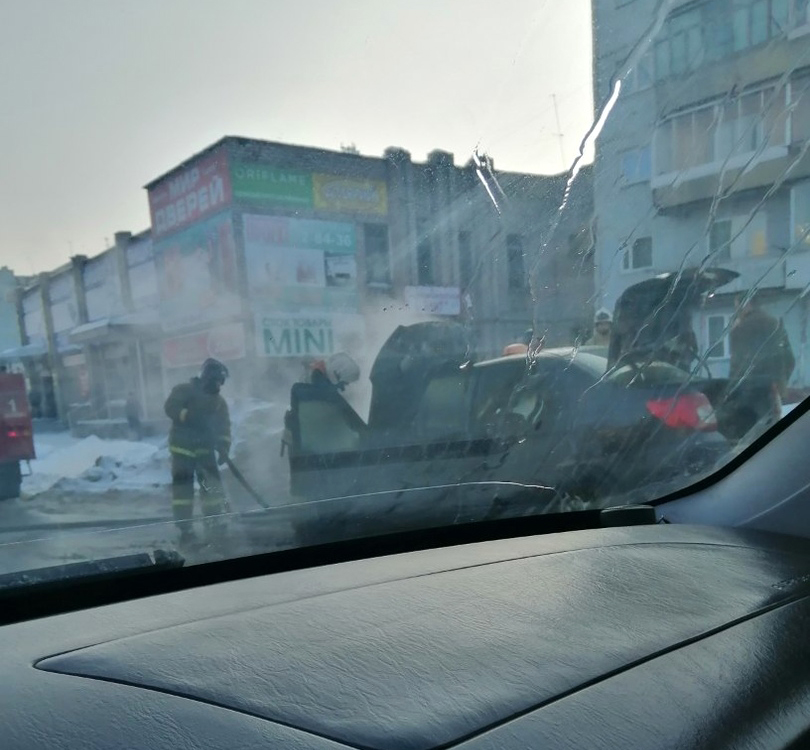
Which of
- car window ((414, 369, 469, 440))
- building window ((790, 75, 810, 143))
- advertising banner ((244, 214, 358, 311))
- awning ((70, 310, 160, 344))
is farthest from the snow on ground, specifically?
building window ((790, 75, 810, 143))

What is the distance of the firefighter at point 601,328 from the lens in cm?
363

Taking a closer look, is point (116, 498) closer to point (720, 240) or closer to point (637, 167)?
point (637, 167)

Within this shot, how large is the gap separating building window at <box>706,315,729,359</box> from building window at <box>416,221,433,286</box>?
137 cm

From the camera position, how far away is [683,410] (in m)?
3.62

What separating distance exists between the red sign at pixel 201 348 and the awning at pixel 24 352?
466 millimetres

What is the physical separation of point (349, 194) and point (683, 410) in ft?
6.37

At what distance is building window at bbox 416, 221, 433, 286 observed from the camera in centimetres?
350

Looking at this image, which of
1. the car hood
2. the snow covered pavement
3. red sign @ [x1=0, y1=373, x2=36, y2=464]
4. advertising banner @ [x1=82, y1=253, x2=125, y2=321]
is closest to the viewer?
the car hood

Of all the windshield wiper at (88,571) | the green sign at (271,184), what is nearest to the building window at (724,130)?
the green sign at (271,184)

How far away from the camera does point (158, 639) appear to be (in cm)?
183

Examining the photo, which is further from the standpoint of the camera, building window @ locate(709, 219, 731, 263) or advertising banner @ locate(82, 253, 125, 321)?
building window @ locate(709, 219, 731, 263)

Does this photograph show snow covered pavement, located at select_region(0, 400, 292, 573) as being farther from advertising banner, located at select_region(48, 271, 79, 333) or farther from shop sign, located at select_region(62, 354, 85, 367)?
advertising banner, located at select_region(48, 271, 79, 333)

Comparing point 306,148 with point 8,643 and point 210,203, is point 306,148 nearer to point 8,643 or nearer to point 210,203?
point 210,203

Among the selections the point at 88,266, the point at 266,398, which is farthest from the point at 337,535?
the point at 88,266
